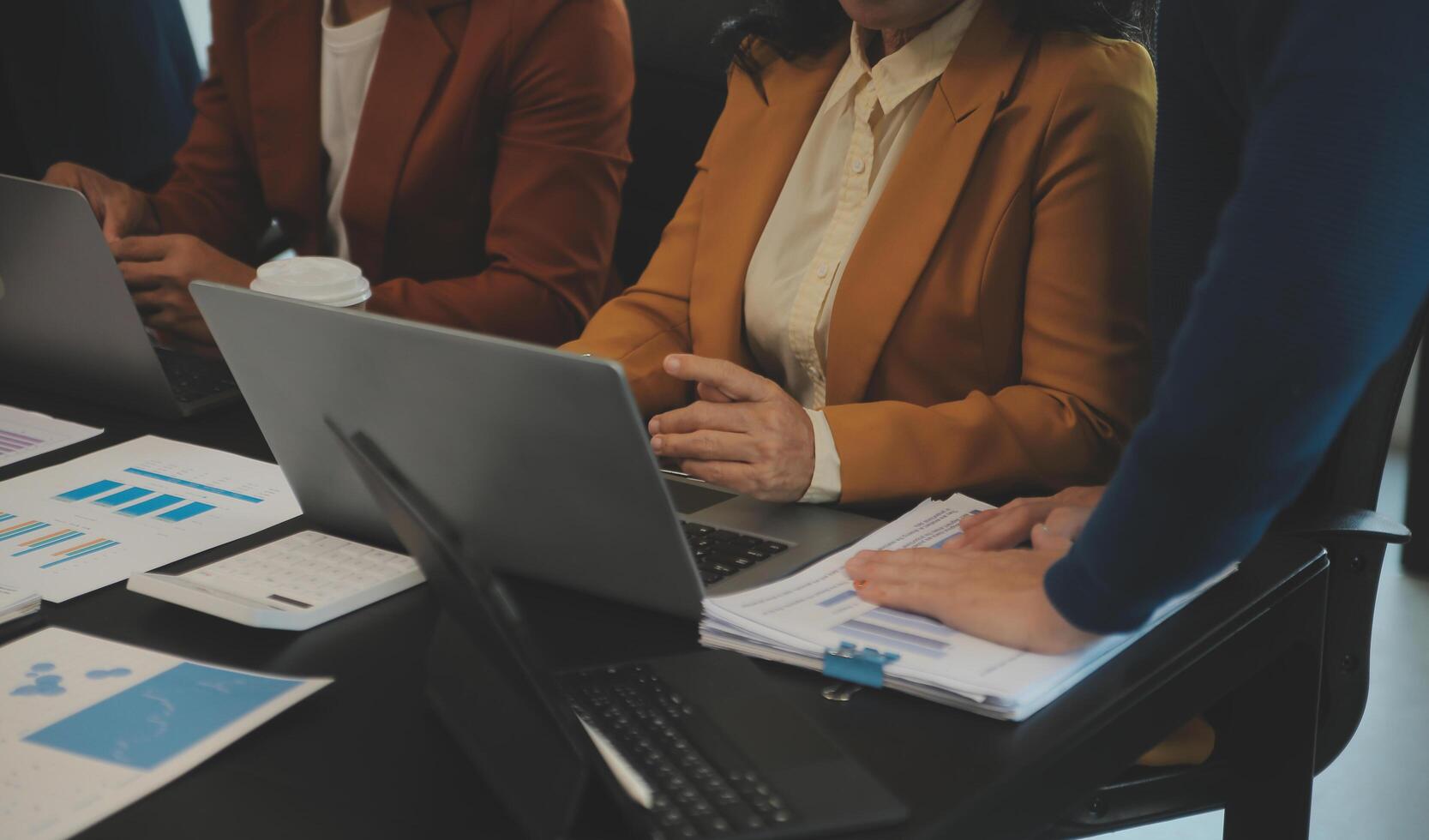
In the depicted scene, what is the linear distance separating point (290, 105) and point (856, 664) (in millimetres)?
1503

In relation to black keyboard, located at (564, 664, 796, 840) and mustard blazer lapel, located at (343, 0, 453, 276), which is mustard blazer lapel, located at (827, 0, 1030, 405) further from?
mustard blazer lapel, located at (343, 0, 453, 276)

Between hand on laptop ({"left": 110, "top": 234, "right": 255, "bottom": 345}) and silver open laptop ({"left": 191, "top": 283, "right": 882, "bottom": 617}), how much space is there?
62cm

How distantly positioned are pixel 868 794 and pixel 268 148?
5.40 feet

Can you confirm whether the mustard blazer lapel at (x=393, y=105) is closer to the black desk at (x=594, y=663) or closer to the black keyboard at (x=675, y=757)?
the black desk at (x=594, y=663)

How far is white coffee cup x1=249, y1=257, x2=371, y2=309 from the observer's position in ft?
4.46

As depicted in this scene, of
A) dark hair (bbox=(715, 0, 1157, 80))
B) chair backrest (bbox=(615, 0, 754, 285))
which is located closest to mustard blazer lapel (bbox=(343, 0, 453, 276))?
chair backrest (bbox=(615, 0, 754, 285))

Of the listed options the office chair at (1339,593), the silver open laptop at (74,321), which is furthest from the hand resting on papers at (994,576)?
the silver open laptop at (74,321)

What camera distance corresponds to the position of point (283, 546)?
1.12 metres

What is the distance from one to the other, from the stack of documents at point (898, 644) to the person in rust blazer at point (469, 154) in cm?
100

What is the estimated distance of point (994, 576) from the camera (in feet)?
3.10

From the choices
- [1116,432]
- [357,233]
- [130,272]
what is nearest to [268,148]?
[357,233]

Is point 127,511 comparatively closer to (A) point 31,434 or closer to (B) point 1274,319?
(A) point 31,434

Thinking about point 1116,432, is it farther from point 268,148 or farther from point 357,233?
point 268,148

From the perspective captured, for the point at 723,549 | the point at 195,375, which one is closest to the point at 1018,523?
the point at 723,549
